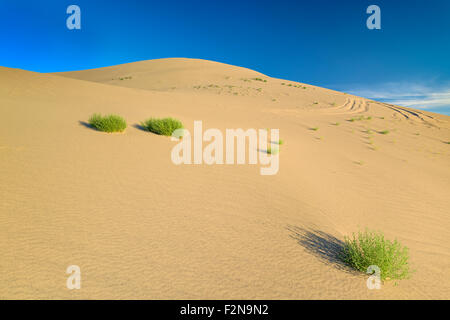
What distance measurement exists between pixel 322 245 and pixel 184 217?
6.15 feet

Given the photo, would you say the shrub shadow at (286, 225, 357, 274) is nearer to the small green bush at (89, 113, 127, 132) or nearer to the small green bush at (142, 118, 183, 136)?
the small green bush at (142, 118, 183, 136)

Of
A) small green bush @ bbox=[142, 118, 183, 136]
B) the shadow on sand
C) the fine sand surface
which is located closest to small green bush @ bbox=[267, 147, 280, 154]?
the fine sand surface

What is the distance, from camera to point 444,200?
4.86 meters

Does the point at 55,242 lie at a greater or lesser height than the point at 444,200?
lesser

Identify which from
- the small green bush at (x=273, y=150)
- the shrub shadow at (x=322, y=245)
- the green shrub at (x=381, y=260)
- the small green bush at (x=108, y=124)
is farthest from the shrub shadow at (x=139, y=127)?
the green shrub at (x=381, y=260)

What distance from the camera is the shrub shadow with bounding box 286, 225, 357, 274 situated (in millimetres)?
2301

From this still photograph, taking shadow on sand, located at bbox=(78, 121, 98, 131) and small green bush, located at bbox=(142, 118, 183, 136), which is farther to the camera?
small green bush, located at bbox=(142, 118, 183, 136)

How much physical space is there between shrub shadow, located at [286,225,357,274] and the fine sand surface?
0.07ft

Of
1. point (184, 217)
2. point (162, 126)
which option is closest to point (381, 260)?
point (184, 217)

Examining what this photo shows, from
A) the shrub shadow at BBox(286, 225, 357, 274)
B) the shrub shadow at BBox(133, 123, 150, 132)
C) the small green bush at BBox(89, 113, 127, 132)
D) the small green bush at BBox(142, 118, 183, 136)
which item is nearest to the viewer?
the shrub shadow at BBox(286, 225, 357, 274)

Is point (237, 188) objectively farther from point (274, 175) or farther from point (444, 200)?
point (444, 200)

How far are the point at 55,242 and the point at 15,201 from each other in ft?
3.49
